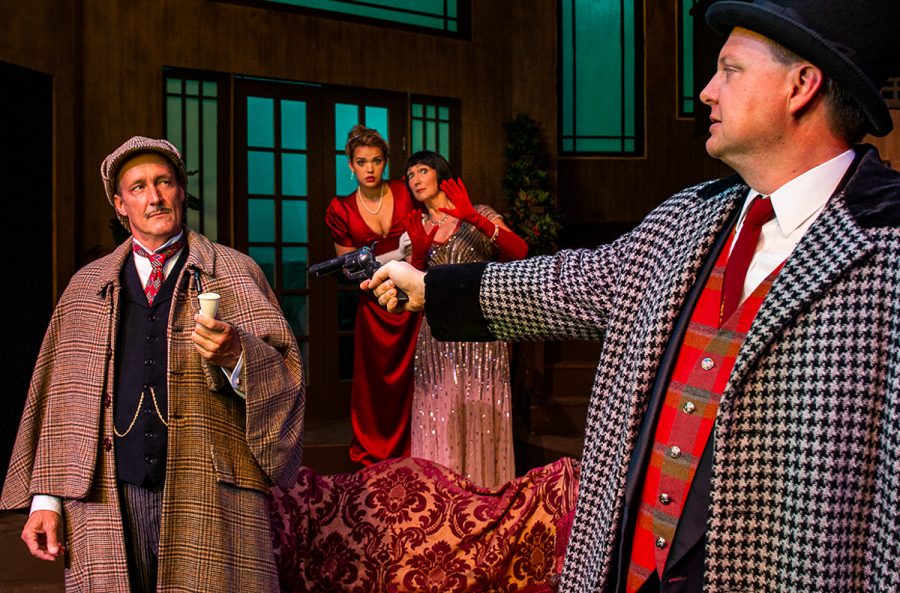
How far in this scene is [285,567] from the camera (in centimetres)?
269

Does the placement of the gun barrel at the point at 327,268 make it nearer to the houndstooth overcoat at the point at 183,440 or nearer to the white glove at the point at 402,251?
the houndstooth overcoat at the point at 183,440

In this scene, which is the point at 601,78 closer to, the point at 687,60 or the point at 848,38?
the point at 687,60

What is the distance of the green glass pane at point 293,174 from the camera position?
5727mm

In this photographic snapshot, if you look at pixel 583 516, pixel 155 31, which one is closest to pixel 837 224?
pixel 583 516

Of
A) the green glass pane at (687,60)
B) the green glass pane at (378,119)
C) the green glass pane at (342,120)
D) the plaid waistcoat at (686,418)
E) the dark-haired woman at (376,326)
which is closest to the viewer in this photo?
the plaid waistcoat at (686,418)

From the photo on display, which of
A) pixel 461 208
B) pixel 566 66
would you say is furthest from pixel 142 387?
pixel 566 66

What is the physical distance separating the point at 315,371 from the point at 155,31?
223cm

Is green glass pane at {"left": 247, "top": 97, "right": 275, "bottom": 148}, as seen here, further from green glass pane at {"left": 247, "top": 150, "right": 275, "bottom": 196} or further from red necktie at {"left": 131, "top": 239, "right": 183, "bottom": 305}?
red necktie at {"left": 131, "top": 239, "right": 183, "bottom": 305}

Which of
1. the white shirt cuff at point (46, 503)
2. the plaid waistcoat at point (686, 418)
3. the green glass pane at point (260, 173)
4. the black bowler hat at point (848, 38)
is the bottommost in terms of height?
the white shirt cuff at point (46, 503)

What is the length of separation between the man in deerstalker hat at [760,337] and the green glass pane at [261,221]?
14.5ft

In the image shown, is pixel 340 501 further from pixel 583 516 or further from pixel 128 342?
pixel 583 516

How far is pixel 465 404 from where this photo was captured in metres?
3.97

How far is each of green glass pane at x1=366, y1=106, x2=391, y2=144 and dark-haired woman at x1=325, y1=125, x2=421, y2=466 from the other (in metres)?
1.82

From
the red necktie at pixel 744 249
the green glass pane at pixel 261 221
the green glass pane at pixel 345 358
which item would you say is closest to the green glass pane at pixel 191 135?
the green glass pane at pixel 261 221
